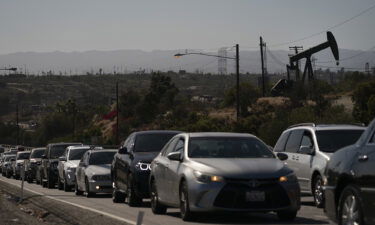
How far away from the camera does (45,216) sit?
18438 mm

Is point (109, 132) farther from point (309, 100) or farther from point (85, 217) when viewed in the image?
point (85, 217)

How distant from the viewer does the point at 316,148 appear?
754 inches

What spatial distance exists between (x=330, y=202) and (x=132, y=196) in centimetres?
940

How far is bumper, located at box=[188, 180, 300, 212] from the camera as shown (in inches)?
568

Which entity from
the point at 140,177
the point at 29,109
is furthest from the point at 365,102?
the point at 29,109

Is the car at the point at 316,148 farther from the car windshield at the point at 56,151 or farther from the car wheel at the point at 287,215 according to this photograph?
the car windshield at the point at 56,151

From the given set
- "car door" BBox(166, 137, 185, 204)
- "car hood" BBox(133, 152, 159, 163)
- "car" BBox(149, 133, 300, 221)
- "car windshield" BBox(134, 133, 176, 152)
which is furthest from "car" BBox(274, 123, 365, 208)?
"car door" BBox(166, 137, 185, 204)

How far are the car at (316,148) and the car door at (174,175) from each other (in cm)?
348

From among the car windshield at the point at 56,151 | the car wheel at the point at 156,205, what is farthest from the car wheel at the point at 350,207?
the car windshield at the point at 56,151

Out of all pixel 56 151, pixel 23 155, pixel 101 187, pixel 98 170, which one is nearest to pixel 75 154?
pixel 56 151

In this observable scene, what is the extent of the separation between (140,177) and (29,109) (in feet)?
551

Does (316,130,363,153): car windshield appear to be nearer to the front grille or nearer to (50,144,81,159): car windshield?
the front grille

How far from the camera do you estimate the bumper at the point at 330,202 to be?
11414 mm

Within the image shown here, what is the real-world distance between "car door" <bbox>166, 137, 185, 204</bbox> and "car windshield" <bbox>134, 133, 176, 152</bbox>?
4.14 metres
